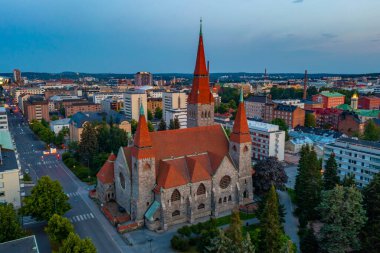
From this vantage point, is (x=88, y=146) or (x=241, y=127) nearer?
(x=241, y=127)

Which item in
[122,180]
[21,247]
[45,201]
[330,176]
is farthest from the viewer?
[330,176]

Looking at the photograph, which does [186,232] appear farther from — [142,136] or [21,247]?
[21,247]

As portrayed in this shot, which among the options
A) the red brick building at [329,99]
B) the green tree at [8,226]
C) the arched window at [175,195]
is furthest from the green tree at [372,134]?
the green tree at [8,226]

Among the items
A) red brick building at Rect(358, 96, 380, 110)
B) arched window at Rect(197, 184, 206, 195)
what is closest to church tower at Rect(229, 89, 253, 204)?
arched window at Rect(197, 184, 206, 195)

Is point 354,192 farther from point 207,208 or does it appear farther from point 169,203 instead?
point 169,203

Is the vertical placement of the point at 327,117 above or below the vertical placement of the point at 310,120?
above

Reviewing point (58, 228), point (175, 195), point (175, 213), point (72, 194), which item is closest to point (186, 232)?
point (175, 213)

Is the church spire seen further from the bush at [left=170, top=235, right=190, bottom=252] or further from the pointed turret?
the bush at [left=170, top=235, right=190, bottom=252]
